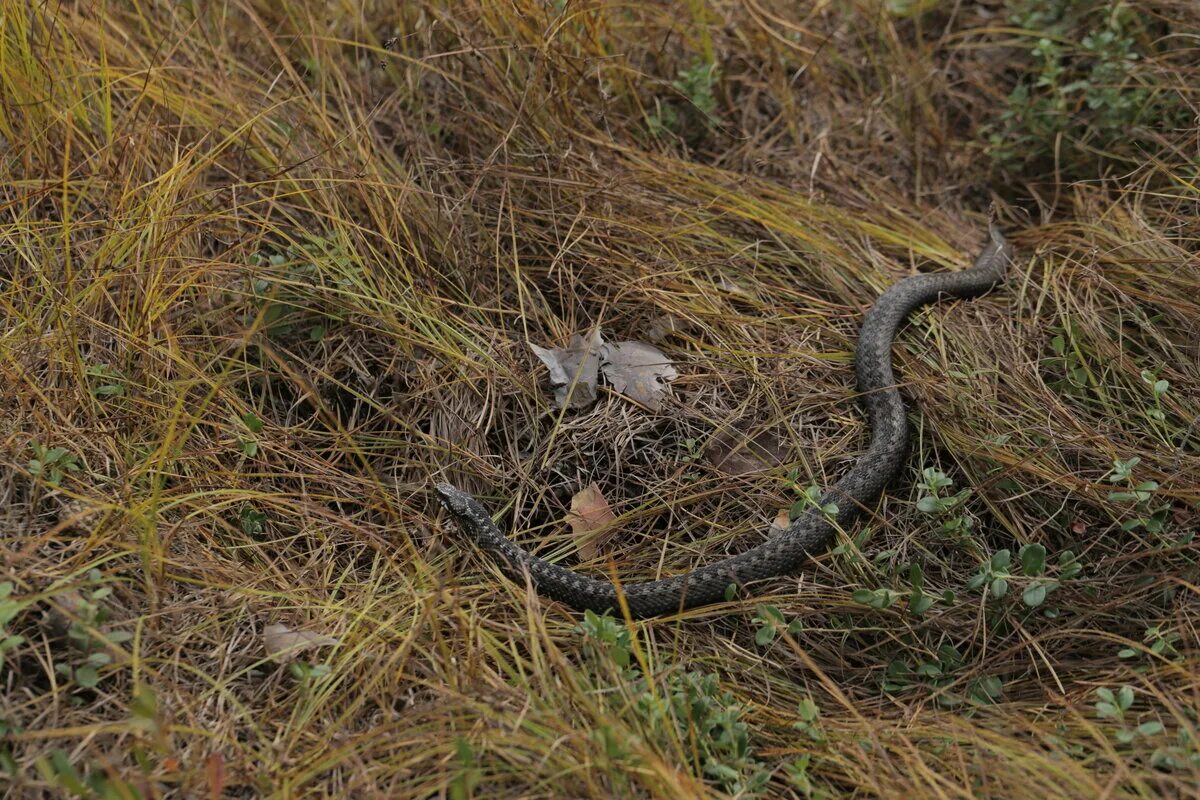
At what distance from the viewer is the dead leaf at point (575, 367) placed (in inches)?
231

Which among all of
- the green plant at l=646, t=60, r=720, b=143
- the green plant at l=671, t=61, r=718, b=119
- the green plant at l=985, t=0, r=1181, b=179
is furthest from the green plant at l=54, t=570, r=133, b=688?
the green plant at l=985, t=0, r=1181, b=179

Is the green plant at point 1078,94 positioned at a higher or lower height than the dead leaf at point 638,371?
higher

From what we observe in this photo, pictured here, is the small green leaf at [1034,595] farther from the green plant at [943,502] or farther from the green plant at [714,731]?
the green plant at [714,731]

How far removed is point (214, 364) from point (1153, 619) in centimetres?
482

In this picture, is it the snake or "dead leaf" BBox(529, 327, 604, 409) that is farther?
"dead leaf" BBox(529, 327, 604, 409)

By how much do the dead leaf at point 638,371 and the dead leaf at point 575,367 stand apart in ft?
0.26

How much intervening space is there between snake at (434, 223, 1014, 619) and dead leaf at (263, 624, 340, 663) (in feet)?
3.29

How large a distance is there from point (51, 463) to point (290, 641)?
1392mm

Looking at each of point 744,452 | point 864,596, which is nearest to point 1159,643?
point 864,596

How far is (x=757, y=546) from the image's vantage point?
537 centimetres

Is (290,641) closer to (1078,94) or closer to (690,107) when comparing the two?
(690,107)

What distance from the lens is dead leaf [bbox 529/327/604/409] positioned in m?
5.86

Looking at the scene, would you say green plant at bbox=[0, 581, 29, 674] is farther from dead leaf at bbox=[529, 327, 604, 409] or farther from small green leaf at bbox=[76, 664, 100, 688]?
dead leaf at bbox=[529, 327, 604, 409]

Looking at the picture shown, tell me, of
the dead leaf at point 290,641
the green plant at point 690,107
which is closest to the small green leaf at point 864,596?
the dead leaf at point 290,641
